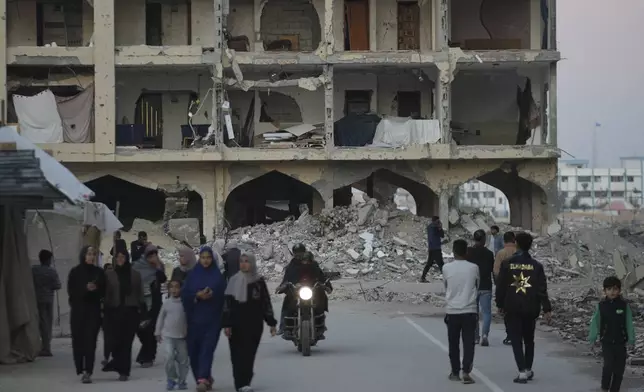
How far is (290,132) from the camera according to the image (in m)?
39.7

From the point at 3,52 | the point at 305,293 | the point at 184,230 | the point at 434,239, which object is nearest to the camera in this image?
the point at 305,293

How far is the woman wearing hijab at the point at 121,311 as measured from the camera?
40.2 ft

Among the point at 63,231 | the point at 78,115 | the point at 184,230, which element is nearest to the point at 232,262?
the point at 63,231

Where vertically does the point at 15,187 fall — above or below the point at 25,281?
above

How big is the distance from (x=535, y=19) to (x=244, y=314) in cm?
3287

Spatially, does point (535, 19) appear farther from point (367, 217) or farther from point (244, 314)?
point (244, 314)

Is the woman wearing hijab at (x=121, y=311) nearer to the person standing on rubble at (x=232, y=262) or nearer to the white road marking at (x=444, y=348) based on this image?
the person standing on rubble at (x=232, y=262)

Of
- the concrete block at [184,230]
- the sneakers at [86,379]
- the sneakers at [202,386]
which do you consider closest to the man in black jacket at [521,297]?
the sneakers at [202,386]

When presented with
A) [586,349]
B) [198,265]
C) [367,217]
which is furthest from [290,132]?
[198,265]

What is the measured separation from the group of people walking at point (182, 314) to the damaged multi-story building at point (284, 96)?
83.7 ft

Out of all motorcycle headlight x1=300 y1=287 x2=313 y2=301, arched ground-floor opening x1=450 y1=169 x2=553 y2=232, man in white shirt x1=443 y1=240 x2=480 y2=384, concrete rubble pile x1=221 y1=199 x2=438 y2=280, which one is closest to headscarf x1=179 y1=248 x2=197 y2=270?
motorcycle headlight x1=300 y1=287 x2=313 y2=301

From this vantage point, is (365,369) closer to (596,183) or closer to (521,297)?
(521,297)

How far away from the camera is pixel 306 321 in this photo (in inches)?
571

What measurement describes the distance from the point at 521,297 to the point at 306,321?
3.92m
